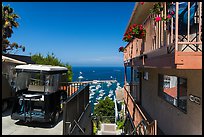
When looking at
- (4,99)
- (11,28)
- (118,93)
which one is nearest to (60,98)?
(4,99)

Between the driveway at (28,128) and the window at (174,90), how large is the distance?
148 inches

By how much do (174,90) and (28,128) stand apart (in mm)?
4906

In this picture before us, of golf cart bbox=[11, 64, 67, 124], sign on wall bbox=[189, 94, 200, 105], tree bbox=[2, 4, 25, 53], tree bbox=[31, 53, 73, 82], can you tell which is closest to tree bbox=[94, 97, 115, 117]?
tree bbox=[31, 53, 73, 82]

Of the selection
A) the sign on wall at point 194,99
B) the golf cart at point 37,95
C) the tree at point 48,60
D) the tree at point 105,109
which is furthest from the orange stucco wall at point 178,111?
the tree at point 105,109

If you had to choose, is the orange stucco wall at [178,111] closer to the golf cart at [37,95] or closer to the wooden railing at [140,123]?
the wooden railing at [140,123]

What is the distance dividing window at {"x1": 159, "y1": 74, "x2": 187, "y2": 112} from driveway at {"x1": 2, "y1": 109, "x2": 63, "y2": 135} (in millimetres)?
3771

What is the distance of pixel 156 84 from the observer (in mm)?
8383

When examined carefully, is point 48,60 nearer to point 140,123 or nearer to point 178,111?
point 140,123

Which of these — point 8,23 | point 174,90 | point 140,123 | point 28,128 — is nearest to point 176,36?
point 140,123

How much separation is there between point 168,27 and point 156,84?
4.10 meters

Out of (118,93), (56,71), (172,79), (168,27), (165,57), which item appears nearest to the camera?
(165,57)

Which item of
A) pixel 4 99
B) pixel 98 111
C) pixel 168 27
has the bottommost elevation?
pixel 98 111

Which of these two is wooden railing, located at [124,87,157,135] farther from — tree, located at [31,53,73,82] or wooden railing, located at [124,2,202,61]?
tree, located at [31,53,73,82]

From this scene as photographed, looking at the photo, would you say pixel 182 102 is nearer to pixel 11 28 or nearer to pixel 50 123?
pixel 50 123
